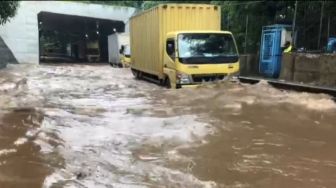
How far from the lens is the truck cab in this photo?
14.0 m

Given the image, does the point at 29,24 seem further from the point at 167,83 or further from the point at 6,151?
the point at 6,151

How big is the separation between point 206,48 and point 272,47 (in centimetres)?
553

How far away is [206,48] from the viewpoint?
47.2ft

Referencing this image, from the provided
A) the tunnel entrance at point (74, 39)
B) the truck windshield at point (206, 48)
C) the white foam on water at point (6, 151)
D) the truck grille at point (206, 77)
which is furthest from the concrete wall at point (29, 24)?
the white foam on water at point (6, 151)

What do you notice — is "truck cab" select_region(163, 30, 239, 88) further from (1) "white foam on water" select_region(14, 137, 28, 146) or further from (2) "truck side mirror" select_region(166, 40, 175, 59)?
(1) "white foam on water" select_region(14, 137, 28, 146)

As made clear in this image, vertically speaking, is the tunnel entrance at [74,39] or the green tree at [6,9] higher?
the green tree at [6,9]

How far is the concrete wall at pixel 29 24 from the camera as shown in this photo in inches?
1481

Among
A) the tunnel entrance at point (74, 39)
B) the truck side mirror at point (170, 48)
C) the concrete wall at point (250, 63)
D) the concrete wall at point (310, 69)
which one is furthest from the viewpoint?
the tunnel entrance at point (74, 39)

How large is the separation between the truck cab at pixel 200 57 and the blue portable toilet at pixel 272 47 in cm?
467

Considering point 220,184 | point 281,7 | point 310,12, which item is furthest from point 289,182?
point 281,7

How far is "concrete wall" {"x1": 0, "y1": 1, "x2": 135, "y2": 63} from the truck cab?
25.1 m

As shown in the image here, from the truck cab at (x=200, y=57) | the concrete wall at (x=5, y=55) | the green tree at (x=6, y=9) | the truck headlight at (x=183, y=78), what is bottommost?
the concrete wall at (x=5, y=55)

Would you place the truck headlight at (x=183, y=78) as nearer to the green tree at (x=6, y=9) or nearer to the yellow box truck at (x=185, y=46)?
the yellow box truck at (x=185, y=46)

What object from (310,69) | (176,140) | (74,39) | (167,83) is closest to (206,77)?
(167,83)
